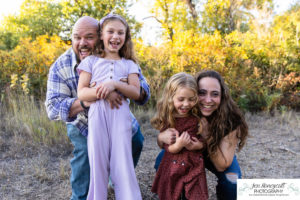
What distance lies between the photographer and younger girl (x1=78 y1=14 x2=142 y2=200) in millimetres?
1782

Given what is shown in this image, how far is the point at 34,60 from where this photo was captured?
5414 mm

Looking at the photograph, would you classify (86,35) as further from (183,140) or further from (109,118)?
(183,140)

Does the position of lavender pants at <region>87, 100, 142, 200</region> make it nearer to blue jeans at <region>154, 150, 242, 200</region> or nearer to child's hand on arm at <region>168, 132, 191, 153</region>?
child's hand on arm at <region>168, 132, 191, 153</region>

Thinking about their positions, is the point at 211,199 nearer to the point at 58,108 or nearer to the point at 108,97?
the point at 108,97

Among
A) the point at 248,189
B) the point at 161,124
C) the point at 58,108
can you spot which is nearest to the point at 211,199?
the point at 248,189

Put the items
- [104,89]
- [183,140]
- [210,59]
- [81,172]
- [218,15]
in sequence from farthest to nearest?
[218,15] → [210,59] → [81,172] → [183,140] → [104,89]

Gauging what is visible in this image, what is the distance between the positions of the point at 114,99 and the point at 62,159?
195cm

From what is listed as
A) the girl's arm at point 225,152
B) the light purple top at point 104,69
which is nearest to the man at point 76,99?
the light purple top at point 104,69

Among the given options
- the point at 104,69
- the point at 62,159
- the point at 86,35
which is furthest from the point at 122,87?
the point at 62,159

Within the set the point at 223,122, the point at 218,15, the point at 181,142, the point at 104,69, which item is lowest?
the point at 181,142

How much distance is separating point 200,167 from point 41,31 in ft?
48.2

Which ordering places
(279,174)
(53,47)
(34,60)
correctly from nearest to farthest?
1. (279,174)
2. (34,60)
3. (53,47)

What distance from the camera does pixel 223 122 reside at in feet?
6.59

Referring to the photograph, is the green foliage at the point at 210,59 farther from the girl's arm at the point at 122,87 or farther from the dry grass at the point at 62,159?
the girl's arm at the point at 122,87
